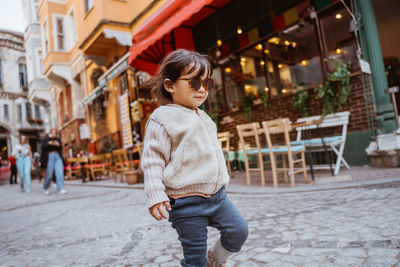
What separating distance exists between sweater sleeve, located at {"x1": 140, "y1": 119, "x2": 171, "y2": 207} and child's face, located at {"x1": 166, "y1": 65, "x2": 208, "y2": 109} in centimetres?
19

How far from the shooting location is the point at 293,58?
319 inches

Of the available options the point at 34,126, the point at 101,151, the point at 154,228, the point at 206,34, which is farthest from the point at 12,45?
the point at 154,228

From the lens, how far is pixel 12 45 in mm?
29469

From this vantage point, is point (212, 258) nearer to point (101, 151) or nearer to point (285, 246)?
point (285, 246)

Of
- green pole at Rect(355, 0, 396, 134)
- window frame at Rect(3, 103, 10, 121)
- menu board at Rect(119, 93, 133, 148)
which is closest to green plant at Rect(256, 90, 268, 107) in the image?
green pole at Rect(355, 0, 396, 134)

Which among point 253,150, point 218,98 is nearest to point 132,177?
point 218,98

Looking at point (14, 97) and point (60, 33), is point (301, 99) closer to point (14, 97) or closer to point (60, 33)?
point (60, 33)

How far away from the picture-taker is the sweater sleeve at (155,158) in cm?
133

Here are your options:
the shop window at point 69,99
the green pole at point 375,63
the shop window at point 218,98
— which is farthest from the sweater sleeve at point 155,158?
the shop window at point 69,99

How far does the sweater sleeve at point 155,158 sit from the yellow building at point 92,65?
827 cm

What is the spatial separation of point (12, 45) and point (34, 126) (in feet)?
28.9

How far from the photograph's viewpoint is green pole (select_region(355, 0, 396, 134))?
5.57 metres

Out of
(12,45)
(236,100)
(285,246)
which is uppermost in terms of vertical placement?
(12,45)

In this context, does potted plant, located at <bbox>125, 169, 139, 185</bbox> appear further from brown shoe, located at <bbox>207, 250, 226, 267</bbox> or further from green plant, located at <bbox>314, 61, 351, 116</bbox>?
brown shoe, located at <bbox>207, 250, 226, 267</bbox>
